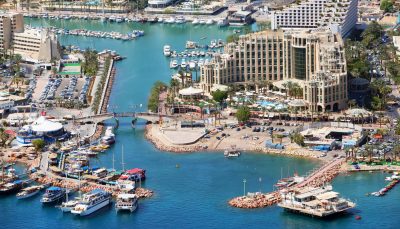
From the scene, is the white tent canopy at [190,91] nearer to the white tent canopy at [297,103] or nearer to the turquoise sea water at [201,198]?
the turquoise sea water at [201,198]

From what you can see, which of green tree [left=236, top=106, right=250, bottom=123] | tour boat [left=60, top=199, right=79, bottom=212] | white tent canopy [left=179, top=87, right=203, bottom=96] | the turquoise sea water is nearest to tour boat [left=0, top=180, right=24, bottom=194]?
the turquoise sea water

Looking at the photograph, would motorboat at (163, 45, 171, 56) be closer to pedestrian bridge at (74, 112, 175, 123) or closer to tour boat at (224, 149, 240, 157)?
pedestrian bridge at (74, 112, 175, 123)

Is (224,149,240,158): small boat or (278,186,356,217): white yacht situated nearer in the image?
(278,186,356,217): white yacht

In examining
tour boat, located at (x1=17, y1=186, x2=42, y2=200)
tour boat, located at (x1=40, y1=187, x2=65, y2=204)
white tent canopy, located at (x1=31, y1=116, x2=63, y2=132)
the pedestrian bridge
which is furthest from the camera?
the pedestrian bridge

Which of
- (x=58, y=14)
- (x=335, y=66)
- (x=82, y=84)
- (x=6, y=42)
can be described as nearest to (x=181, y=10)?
(x=58, y=14)

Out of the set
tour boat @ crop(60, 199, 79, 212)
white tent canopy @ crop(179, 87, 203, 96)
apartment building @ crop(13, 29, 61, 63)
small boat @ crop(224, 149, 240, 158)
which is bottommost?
tour boat @ crop(60, 199, 79, 212)

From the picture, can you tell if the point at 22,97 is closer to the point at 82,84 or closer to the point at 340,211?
the point at 82,84

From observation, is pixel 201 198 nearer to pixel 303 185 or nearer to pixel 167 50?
pixel 303 185
